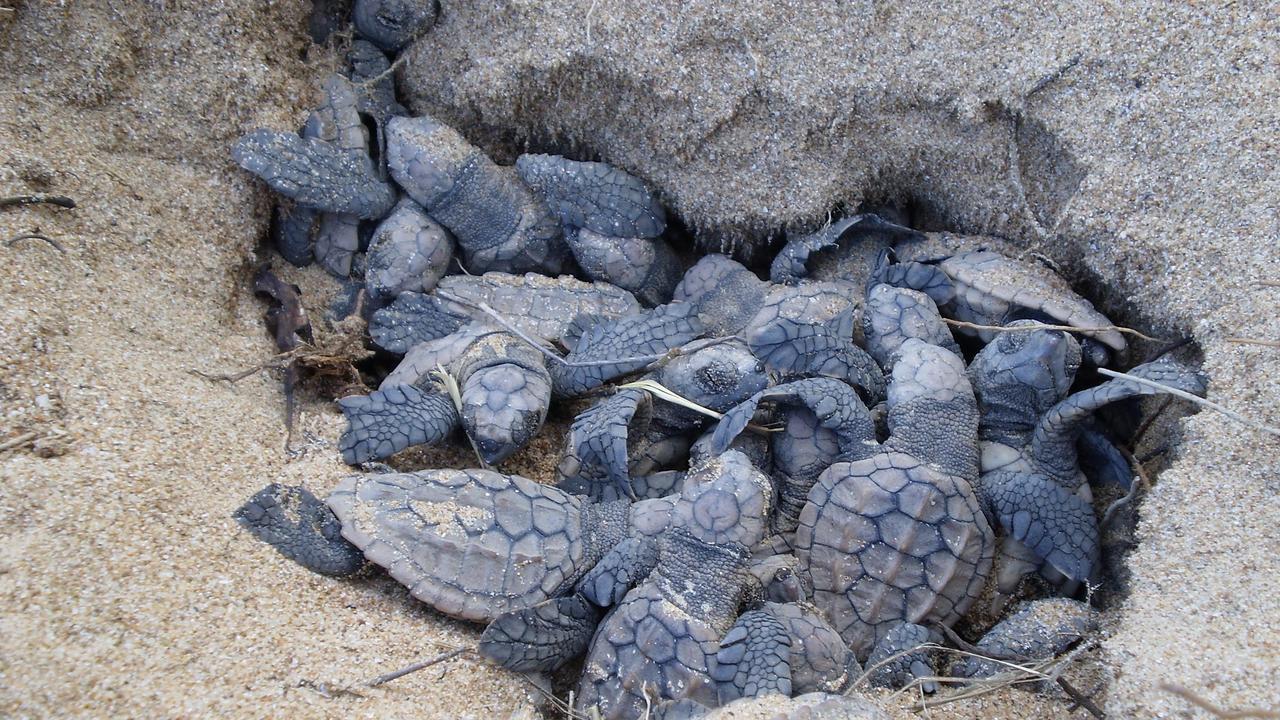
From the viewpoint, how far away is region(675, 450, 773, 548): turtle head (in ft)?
7.52

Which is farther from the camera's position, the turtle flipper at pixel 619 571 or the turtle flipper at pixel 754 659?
the turtle flipper at pixel 619 571

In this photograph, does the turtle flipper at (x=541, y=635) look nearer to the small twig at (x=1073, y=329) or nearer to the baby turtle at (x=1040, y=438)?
the baby turtle at (x=1040, y=438)

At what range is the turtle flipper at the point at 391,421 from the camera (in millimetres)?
2484

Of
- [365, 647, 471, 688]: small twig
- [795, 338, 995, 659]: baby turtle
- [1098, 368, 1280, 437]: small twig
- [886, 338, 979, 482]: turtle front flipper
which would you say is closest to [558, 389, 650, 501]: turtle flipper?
[795, 338, 995, 659]: baby turtle

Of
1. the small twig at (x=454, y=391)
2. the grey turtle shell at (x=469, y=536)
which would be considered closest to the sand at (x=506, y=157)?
the grey turtle shell at (x=469, y=536)

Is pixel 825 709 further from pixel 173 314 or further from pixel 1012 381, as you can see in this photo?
pixel 173 314

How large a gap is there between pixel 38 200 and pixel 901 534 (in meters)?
2.62

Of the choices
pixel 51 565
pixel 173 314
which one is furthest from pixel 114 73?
pixel 51 565

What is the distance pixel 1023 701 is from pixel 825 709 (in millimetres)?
599

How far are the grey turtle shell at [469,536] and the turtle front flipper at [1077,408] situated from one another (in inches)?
51.4

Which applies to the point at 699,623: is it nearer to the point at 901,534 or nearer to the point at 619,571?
the point at 619,571

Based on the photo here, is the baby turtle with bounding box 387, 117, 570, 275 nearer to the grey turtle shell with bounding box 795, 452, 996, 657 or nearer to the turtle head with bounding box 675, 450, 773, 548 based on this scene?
the turtle head with bounding box 675, 450, 773, 548

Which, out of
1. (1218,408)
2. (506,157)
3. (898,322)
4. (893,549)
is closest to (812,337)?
(898,322)

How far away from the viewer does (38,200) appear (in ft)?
7.79
